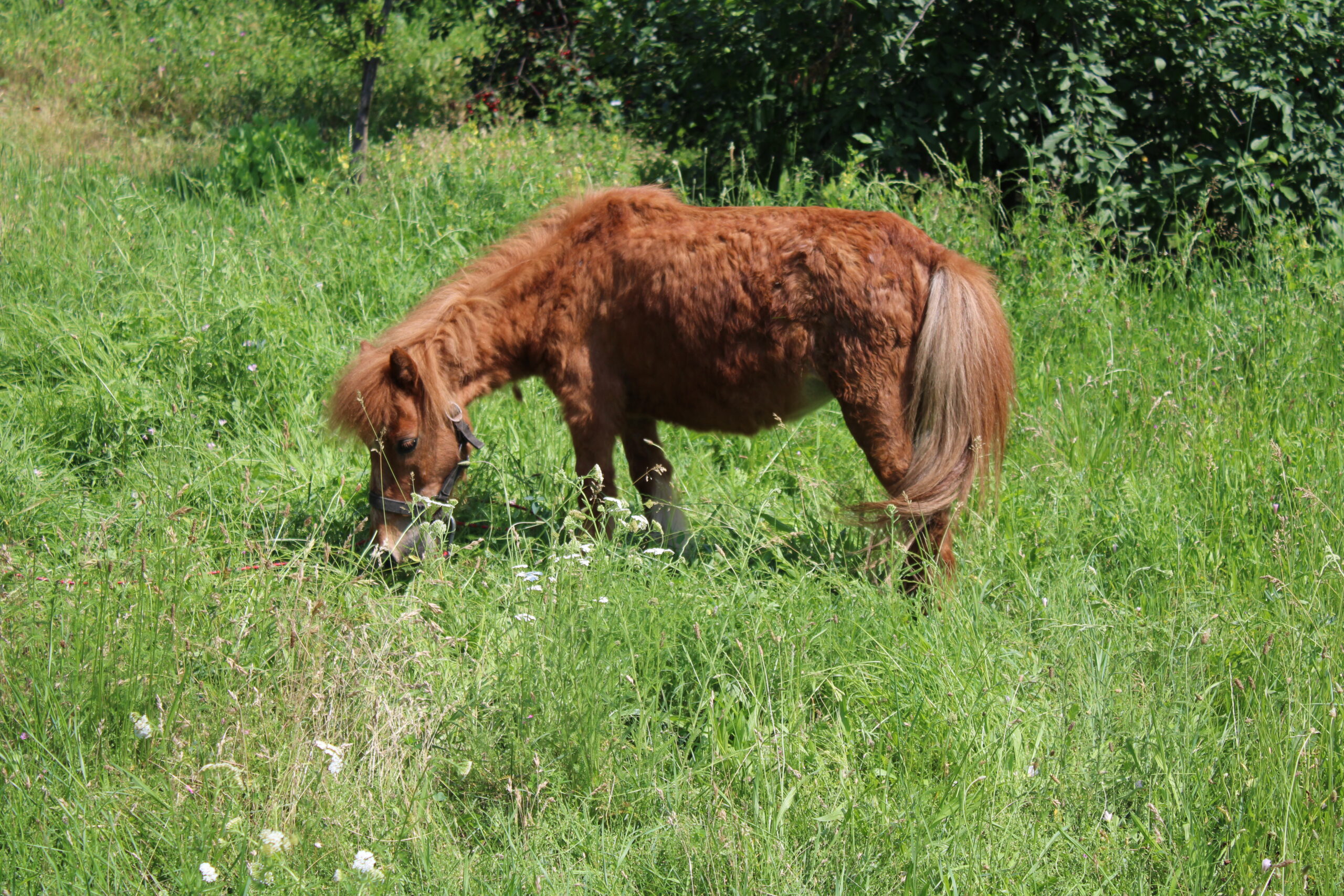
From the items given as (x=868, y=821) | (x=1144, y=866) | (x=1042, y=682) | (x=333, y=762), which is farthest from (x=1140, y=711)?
(x=333, y=762)

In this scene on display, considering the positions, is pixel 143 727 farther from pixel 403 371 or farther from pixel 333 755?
pixel 403 371

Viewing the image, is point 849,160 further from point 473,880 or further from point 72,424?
point 473,880

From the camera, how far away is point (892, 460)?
372cm

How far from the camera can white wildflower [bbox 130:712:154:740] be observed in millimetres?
2543

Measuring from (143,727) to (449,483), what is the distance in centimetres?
171

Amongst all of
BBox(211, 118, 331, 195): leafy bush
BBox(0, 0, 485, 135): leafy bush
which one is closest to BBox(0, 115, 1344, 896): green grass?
BBox(211, 118, 331, 195): leafy bush

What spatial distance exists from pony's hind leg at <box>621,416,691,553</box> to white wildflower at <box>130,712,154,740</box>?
2127mm

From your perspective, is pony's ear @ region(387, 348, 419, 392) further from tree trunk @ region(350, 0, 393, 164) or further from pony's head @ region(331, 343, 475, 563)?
tree trunk @ region(350, 0, 393, 164)

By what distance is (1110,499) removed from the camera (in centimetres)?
427

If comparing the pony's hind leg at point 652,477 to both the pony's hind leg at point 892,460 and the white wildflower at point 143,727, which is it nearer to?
the pony's hind leg at point 892,460

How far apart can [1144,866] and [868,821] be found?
679 mm

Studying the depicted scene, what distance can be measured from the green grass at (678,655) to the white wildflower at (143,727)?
0.05m

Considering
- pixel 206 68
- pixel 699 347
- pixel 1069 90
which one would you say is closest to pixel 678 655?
pixel 699 347

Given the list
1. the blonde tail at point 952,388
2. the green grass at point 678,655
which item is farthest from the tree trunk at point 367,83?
the blonde tail at point 952,388
